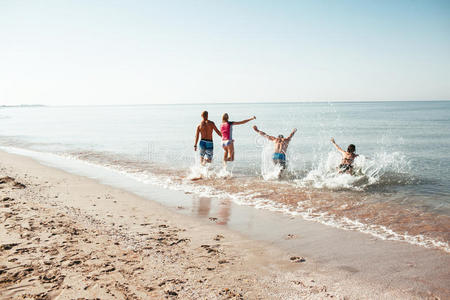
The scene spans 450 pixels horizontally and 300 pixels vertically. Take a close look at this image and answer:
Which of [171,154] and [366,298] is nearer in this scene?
[366,298]

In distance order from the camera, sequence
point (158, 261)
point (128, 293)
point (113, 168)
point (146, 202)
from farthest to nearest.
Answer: point (113, 168) → point (146, 202) → point (158, 261) → point (128, 293)

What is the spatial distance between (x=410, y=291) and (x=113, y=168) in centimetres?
1178

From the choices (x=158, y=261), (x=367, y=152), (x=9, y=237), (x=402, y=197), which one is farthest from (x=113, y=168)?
(x=367, y=152)

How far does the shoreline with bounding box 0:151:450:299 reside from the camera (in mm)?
3527

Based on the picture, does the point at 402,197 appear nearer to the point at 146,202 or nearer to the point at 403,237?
the point at 403,237

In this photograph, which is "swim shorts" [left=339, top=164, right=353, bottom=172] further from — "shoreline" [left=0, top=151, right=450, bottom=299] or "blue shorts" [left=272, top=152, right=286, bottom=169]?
"shoreline" [left=0, top=151, right=450, bottom=299]

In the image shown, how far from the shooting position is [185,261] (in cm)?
423

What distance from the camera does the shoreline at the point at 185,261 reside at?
3.53 meters

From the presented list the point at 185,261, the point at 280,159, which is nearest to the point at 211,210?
the point at 185,261

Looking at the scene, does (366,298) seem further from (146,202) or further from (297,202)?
(146,202)

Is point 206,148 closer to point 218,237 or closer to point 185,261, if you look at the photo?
point 218,237

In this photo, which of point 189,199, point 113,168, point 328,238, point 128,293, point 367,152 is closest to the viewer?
point 128,293

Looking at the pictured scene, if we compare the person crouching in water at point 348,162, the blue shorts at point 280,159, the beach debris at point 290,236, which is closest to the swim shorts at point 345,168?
the person crouching in water at point 348,162

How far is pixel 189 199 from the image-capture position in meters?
7.99
